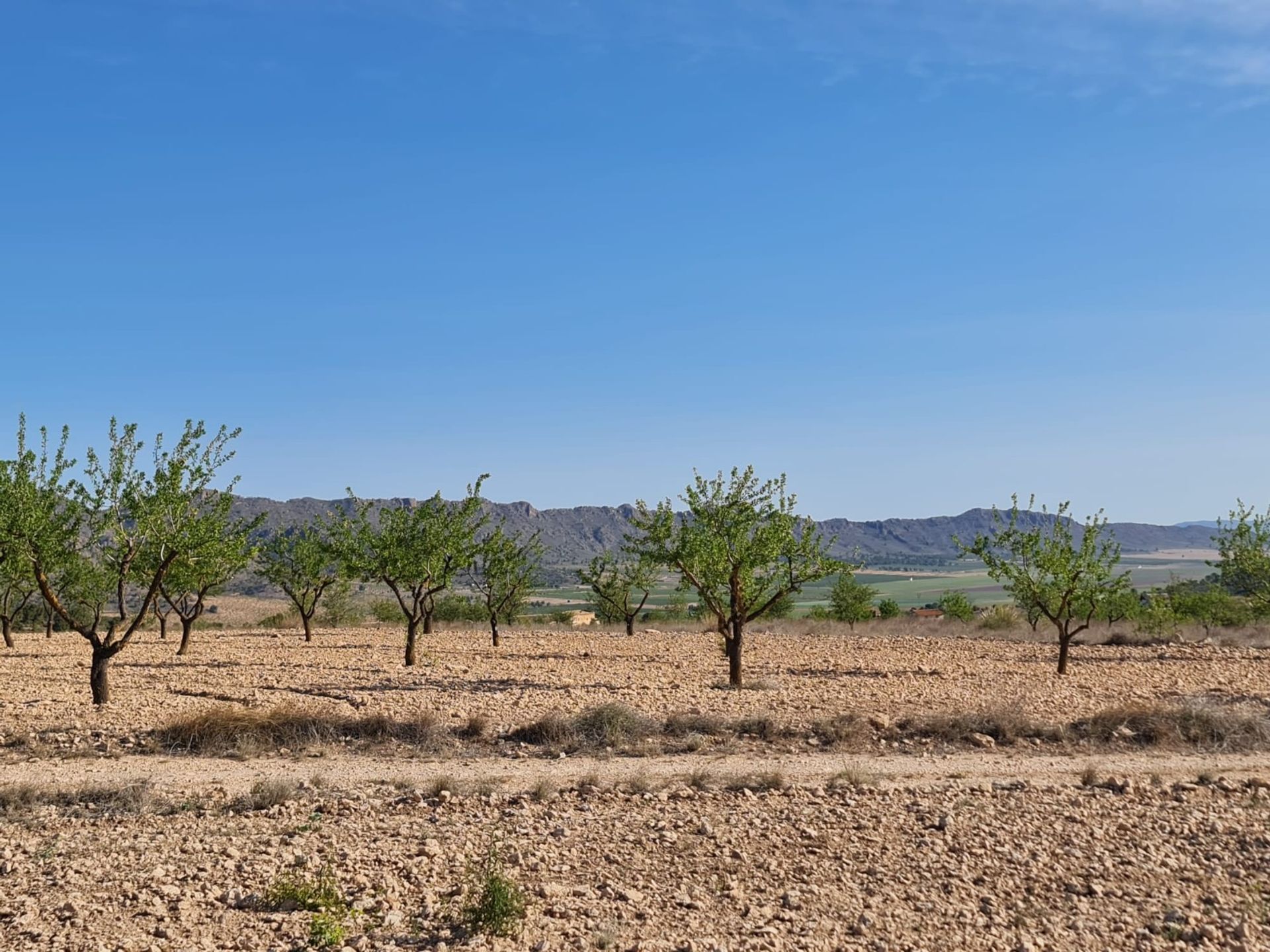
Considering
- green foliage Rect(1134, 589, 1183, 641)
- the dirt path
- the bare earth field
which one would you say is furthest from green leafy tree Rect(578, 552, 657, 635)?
the dirt path

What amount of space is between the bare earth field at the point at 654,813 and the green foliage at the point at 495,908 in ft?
0.43

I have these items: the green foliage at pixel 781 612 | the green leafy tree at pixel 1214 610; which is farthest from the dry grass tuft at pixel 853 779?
the green leafy tree at pixel 1214 610

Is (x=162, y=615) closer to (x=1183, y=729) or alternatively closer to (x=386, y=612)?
(x=386, y=612)

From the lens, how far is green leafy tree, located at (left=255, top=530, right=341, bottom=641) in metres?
40.3

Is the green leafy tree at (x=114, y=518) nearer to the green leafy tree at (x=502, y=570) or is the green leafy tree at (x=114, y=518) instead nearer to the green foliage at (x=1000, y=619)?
the green leafy tree at (x=502, y=570)

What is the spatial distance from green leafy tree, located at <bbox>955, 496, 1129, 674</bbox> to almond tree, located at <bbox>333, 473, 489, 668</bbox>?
16.2 m

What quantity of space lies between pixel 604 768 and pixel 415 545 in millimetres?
17359

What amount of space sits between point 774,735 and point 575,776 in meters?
4.53

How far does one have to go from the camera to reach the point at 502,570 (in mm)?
40719

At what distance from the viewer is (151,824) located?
11828 mm

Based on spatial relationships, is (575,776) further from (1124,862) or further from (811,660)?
(811,660)

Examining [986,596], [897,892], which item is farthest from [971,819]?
[986,596]

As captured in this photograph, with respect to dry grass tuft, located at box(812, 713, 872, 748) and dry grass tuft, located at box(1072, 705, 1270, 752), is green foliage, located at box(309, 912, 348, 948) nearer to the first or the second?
dry grass tuft, located at box(812, 713, 872, 748)

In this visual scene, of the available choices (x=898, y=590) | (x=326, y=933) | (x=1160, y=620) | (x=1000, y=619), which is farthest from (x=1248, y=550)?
(x=898, y=590)
